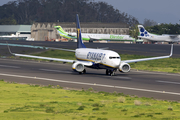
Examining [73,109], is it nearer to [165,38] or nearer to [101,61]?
[101,61]

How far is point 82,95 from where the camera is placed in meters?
27.4

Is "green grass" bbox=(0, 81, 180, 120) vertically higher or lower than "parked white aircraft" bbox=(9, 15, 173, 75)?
lower

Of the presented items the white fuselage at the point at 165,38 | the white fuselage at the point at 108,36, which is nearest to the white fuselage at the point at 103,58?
the white fuselage at the point at 108,36

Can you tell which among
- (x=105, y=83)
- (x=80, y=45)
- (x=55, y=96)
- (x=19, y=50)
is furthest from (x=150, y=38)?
(x=55, y=96)

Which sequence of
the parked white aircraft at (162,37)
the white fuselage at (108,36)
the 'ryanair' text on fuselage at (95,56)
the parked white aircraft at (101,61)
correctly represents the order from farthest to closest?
the white fuselage at (108,36) → the parked white aircraft at (162,37) → the 'ryanair' text on fuselage at (95,56) → the parked white aircraft at (101,61)

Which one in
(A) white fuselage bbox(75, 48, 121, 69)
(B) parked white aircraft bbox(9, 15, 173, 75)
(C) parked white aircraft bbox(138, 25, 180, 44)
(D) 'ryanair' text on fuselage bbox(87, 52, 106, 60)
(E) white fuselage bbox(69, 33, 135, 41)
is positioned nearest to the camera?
(A) white fuselage bbox(75, 48, 121, 69)

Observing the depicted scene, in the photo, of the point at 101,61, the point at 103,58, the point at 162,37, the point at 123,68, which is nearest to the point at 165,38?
the point at 162,37

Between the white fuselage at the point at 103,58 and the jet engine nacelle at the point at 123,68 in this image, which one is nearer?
the white fuselage at the point at 103,58

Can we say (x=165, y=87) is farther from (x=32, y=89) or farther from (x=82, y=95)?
(x=32, y=89)

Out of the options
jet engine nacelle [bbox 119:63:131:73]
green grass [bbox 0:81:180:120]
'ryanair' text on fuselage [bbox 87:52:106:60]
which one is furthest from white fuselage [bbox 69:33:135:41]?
green grass [bbox 0:81:180:120]

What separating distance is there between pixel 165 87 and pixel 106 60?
1057cm

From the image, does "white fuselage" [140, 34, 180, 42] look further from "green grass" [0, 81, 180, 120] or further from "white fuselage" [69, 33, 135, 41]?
"green grass" [0, 81, 180, 120]

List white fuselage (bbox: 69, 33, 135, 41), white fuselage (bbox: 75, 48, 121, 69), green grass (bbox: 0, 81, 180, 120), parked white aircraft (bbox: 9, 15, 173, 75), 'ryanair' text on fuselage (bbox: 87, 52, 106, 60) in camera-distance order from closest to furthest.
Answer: green grass (bbox: 0, 81, 180, 120), white fuselage (bbox: 75, 48, 121, 69), parked white aircraft (bbox: 9, 15, 173, 75), 'ryanair' text on fuselage (bbox: 87, 52, 106, 60), white fuselage (bbox: 69, 33, 135, 41)

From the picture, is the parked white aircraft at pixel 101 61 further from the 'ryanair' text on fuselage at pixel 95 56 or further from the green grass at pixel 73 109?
the green grass at pixel 73 109
